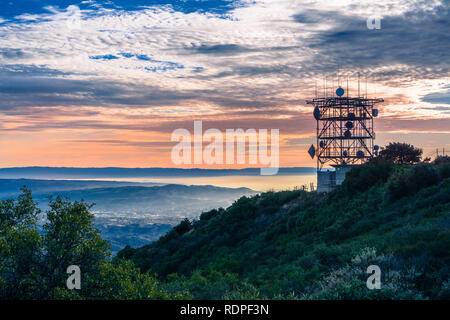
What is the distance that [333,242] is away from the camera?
874 inches

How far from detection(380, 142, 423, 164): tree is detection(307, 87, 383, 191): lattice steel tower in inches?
206

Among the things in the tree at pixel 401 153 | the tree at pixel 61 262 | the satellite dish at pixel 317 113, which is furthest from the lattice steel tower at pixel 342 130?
the tree at pixel 61 262

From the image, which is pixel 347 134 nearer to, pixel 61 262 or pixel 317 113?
pixel 317 113

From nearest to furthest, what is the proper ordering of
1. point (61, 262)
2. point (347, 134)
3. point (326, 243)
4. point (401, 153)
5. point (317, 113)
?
point (61, 262) → point (326, 243) → point (401, 153) → point (317, 113) → point (347, 134)

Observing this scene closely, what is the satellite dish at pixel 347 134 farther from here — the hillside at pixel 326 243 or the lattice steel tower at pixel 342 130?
the hillside at pixel 326 243

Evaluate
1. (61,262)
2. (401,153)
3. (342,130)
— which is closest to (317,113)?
(342,130)

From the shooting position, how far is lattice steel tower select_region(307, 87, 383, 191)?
46.0 meters

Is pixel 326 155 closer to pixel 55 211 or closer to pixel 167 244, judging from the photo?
pixel 167 244

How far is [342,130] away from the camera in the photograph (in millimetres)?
46750

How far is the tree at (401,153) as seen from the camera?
127ft

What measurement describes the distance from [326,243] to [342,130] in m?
26.4

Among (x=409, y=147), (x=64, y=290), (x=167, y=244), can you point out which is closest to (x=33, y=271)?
(x=64, y=290)

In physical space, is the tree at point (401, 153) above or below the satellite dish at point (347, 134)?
below

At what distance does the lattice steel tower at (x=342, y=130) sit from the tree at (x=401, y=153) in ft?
17.2
